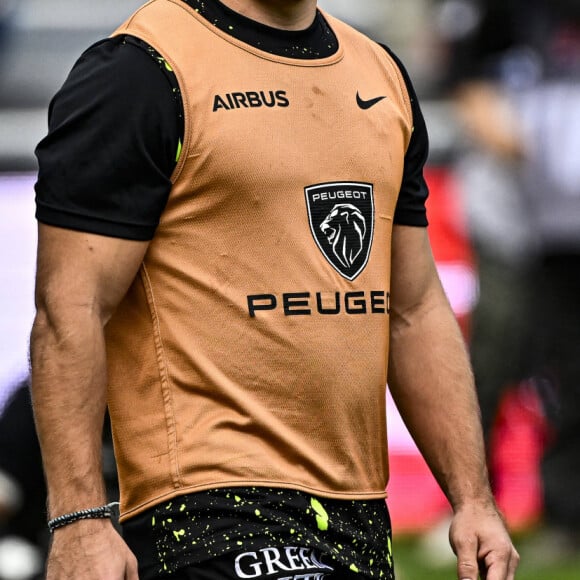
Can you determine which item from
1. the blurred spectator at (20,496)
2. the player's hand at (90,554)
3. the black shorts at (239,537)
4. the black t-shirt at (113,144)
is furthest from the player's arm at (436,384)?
the blurred spectator at (20,496)

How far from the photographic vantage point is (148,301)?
3029 millimetres

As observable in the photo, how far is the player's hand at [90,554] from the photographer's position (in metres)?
2.74

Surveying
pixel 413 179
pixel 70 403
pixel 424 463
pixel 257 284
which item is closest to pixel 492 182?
pixel 424 463

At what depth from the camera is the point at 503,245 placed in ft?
26.6

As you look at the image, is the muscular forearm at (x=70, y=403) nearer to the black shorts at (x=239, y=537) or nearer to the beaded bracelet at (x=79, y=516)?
the beaded bracelet at (x=79, y=516)

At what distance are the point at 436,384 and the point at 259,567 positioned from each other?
2.54 feet

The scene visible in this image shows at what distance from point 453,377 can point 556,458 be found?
192 inches

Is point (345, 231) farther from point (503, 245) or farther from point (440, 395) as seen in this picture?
point (503, 245)

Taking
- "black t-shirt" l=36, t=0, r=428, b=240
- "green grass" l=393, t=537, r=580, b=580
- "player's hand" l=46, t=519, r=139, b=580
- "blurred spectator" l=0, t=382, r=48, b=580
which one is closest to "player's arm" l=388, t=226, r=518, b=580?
"black t-shirt" l=36, t=0, r=428, b=240

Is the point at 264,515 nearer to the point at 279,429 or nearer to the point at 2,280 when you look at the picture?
the point at 279,429

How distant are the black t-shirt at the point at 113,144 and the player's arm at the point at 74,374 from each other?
5 centimetres

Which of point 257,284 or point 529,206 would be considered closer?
point 257,284

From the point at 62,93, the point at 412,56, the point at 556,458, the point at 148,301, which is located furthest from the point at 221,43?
the point at 412,56

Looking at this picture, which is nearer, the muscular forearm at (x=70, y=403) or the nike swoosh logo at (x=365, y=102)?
the muscular forearm at (x=70, y=403)
